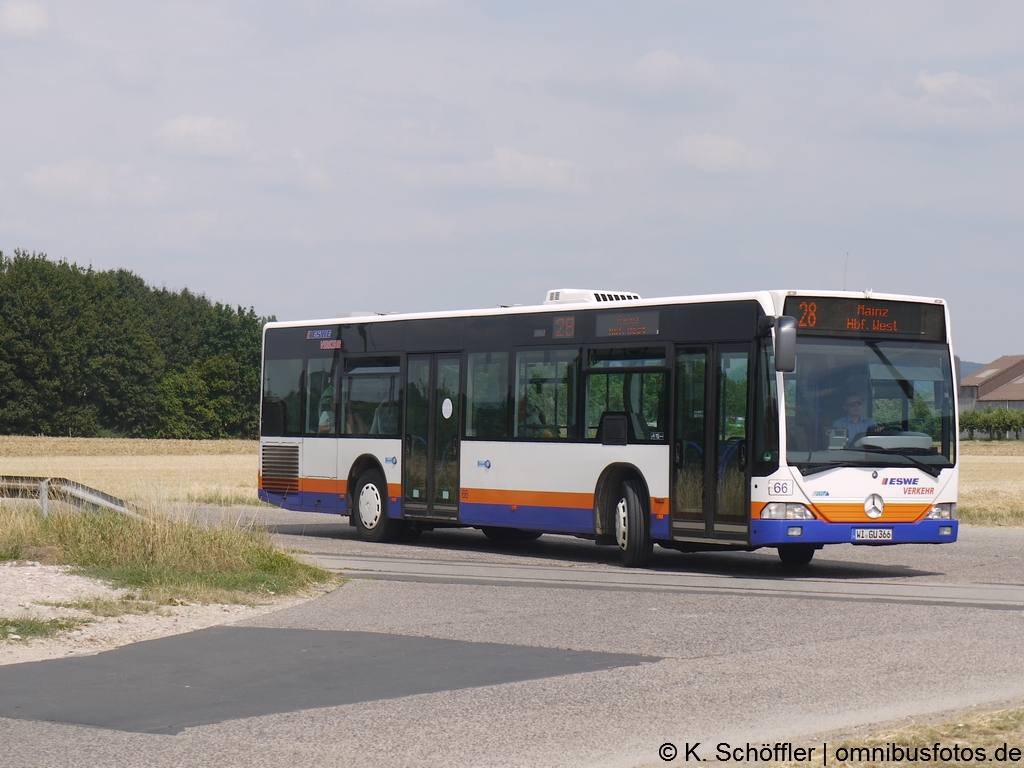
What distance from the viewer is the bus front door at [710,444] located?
1502cm

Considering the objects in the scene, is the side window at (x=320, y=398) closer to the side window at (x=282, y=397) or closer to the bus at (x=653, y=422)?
the bus at (x=653, y=422)

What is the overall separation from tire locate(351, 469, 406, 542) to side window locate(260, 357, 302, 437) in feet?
5.28

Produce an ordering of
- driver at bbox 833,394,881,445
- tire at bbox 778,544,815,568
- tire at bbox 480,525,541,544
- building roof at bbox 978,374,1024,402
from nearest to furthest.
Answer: driver at bbox 833,394,881,445, tire at bbox 778,544,815,568, tire at bbox 480,525,541,544, building roof at bbox 978,374,1024,402

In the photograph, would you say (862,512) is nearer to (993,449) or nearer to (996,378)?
(993,449)

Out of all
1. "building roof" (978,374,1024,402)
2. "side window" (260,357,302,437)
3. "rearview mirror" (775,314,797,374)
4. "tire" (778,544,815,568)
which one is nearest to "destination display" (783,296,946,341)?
"rearview mirror" (775,314,797,374)

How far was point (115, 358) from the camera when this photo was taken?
8925cm

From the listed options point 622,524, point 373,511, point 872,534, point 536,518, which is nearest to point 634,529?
point 622,524

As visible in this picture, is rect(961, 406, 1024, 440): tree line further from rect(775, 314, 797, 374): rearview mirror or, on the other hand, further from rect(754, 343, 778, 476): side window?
rect(775, 314, 797, 374): rearview mirror

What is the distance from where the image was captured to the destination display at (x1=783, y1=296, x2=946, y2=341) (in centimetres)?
1495

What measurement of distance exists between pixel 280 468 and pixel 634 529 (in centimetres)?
730

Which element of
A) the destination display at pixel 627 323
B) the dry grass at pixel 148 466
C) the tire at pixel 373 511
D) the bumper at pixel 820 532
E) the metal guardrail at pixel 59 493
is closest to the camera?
the bumper at pixel 820 532

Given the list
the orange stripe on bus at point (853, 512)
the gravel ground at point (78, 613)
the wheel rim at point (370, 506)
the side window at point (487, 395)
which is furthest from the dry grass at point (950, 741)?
the wheel rim at point (370, 506)

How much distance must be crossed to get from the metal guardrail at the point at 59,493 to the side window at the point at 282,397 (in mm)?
4544

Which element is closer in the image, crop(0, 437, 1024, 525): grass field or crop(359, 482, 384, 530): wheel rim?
crop(0, 437, 1024, 525): grass field
